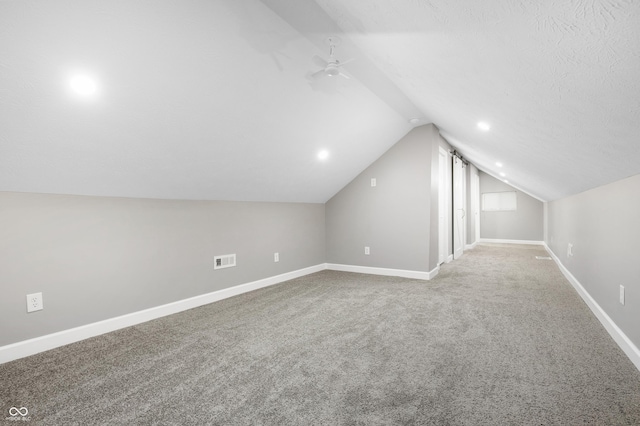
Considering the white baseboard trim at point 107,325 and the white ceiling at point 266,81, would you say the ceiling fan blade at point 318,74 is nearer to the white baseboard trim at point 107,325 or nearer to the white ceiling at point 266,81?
the white ceiling at point 266,81

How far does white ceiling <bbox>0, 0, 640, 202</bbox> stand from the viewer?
1118 millimetres

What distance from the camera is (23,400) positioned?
5.08 ft

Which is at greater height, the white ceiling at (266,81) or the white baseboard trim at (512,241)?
the white ceiling at (266,81)

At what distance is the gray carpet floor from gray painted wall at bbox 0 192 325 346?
255mm

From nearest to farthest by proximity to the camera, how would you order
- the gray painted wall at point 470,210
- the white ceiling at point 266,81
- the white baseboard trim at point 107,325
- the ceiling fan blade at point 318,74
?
1. the white ceiling at point 266,81
2. the white baseboard trim at point 107,325
3. the ceiling fan blade at point 318,74
4. the gray painted wall at point 470,210

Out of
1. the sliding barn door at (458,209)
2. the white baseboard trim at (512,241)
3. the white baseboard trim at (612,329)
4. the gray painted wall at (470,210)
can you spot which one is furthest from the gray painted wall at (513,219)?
the white baseboard trim at (612,329)

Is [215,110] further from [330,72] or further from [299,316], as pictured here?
[299,316]

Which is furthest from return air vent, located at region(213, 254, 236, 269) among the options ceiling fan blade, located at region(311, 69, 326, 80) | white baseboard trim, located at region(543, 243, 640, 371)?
white baseboard trim, located at region(543, 243, 640, 371)

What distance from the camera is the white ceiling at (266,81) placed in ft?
3.67

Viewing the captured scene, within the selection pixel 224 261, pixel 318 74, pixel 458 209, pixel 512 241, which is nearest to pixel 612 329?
pixel 318 74

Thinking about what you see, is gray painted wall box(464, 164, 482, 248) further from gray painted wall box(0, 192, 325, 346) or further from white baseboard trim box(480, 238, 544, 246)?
gray painted wall box(0, 192, 325, 346)

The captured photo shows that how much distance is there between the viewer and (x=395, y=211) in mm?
4508

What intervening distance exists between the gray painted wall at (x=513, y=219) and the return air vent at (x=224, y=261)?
28.6 ft

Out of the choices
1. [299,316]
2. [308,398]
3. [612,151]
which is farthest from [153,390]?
[612,151]
